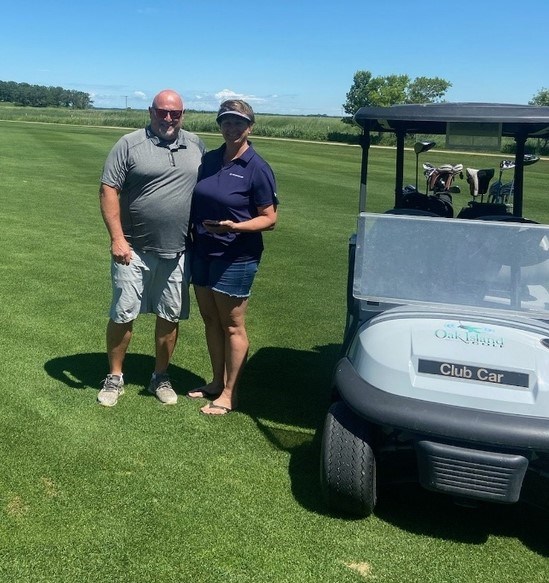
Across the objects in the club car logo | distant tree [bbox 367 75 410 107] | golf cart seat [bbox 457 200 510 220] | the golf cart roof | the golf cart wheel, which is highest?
distant tree [bbox 367 75 410 107]

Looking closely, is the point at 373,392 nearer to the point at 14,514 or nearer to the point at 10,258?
the point at 14,514

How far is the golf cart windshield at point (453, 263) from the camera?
2828mm

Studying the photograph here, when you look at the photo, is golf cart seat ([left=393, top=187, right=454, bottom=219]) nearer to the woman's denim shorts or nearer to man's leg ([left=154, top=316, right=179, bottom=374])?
the woman's denim shorts

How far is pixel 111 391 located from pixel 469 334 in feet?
6.88

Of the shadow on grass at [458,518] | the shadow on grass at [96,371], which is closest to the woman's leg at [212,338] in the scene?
the shadow on grass at [96,371]

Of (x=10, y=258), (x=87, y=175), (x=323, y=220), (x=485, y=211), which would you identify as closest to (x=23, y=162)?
(x=87, y=175)

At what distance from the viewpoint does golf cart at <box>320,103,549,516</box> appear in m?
2.38

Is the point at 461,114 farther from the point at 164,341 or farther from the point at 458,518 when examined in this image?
the point at 164,341

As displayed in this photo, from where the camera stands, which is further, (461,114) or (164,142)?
(164,142)

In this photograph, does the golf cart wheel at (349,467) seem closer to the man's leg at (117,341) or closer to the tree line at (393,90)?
the man's leg at (117,341)

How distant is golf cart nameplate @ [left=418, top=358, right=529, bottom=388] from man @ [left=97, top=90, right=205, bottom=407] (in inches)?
65.3

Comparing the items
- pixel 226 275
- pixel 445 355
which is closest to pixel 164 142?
pixel 226 275

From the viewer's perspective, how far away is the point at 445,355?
2.49 m

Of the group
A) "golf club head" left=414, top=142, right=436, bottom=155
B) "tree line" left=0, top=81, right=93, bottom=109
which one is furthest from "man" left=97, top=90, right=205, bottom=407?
"tree line" left=0, top=81, right=93, bottom=109
